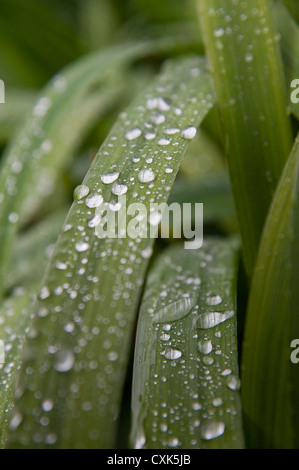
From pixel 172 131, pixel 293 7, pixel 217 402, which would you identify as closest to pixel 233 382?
pixel 217 402

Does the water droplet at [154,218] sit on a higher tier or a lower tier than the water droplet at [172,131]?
lower

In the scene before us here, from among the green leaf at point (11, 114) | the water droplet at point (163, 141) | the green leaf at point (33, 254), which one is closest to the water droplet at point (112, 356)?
the water droplet at point (163, 141)

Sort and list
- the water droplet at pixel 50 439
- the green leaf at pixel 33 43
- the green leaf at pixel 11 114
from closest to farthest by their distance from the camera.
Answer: the water droplet at pixel 50 439 → the green leaf at pixel 11 114 → the green leaf at pixel 33 43

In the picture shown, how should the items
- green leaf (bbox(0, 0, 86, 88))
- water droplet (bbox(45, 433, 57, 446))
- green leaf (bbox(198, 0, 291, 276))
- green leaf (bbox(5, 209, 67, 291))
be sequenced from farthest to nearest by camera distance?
green leaf (bbox(0, 0, 86, 88))
green leaf (bbox(5, 209, 67, 291))
green leaf (bbox(198, 0, 291, 276))
water droplet (bbox(45, 433, 57, 446))

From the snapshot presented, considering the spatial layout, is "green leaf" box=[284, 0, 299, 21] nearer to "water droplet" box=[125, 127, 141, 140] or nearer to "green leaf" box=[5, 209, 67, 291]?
"water droplet" box=[125, 127, 141, 140]

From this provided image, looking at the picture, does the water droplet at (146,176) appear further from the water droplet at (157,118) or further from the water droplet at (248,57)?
the water droplet at (248,57)

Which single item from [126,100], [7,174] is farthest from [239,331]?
[126,100]

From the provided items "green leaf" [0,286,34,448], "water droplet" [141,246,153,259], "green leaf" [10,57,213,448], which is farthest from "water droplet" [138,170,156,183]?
"green leaf" [0,286,34,448]

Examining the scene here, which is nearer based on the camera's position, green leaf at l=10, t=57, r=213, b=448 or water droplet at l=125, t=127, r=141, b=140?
green leaf at l=10, t=57, r=213, b=448

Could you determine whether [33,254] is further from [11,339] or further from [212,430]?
[212,430]
